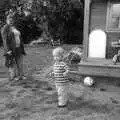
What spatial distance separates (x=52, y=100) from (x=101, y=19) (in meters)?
2.87

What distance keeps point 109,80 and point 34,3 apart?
12.0m

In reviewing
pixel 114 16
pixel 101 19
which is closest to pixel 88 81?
pixel 101 19

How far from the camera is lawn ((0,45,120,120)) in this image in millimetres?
3246

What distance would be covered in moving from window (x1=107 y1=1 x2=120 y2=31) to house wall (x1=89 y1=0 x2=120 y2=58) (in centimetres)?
11

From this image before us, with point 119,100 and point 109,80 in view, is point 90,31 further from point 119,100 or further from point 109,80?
point 119,100

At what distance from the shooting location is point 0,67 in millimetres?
7121

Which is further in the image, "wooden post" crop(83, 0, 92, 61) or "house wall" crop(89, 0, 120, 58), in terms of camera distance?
"house wall" crop(89, 0, 120, 58)

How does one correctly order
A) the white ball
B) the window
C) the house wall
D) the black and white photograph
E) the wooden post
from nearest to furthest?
the black and white photograph
the white ball
the wooden post
the window
the house wall

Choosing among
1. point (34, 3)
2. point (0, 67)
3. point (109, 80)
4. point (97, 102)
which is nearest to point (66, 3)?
point (34, 3)

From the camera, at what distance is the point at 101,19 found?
18.1 feet

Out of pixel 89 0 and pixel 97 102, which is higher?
pixel 89 0

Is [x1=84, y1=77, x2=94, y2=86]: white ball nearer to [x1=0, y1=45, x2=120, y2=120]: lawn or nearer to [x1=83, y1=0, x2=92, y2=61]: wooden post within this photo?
[x1=0, y1=45, x2=120, y2=120]: lawn

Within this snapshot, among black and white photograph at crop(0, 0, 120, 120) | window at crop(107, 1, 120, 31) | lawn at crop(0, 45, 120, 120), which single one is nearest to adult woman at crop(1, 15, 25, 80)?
black and white photograph at crop(0, 0, 120, 120)

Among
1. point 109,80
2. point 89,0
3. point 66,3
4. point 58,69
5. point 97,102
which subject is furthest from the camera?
point 66,3
